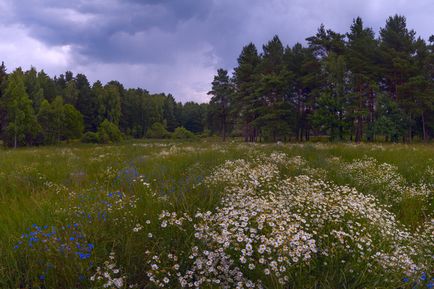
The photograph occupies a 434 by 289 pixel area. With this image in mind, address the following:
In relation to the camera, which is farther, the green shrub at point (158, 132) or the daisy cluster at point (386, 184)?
the green shrub at point (158, 132)

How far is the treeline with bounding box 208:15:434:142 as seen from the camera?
1500 inches

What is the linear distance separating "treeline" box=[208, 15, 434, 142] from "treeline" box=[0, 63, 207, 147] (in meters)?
31.7

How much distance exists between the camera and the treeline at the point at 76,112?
47.2 metres

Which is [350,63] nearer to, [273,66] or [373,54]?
[373,54]

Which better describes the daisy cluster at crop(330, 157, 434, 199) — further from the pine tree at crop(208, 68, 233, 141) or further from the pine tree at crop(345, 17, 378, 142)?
the pine tree at crop(208, 68, 233, 141)

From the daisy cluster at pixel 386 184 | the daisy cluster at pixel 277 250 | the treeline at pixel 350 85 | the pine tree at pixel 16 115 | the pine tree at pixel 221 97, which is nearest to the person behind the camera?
the daisy cluster at pixel 277 250

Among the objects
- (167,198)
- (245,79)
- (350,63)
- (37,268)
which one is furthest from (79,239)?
(245,79)

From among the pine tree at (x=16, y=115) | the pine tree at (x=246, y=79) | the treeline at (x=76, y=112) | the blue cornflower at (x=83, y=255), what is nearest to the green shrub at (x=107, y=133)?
the treeline at (x=76, y=112)

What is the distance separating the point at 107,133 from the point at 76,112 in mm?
7393

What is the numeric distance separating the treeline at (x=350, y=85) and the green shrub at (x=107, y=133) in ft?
91.6

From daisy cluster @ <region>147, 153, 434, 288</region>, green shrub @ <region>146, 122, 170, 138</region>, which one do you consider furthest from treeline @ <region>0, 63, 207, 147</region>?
daisy cluster @ <region>147, 153, 434, 288</region>

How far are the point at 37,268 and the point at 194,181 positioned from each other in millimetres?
2852

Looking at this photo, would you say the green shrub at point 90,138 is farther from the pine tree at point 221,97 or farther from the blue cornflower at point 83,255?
the blue cornflower at point 83,255

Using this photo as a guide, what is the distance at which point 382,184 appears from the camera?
6.45 meters
